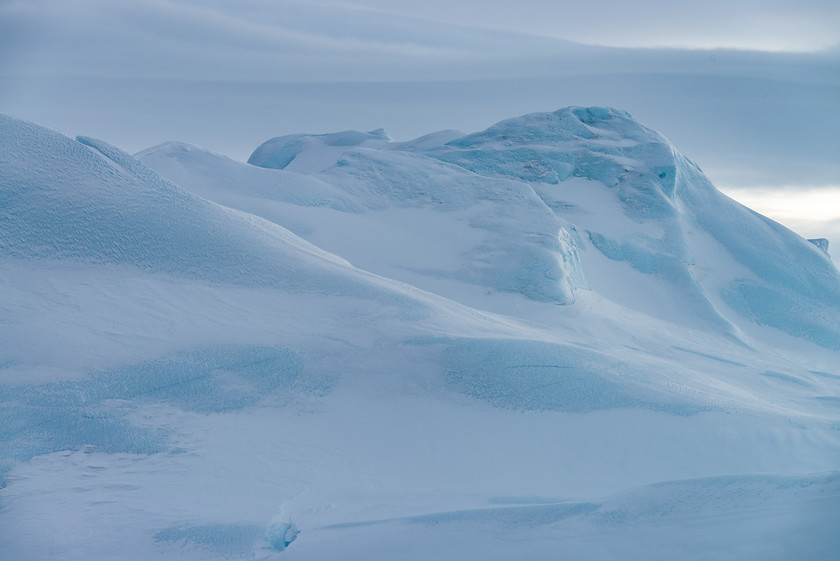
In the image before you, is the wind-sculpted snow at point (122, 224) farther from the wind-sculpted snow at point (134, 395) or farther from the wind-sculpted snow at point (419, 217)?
the wind-sculpted snow at point (419, 217)

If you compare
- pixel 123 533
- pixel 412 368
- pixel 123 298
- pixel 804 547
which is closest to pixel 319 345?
pixel 412 368

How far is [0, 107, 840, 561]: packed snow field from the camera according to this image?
744cm

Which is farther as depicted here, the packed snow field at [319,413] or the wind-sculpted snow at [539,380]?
the wind-sculpted snow at [539,380]

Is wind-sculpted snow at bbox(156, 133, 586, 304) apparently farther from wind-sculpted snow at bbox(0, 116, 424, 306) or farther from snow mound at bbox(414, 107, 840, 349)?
wind-sculpted snow at bbox(0, 116, 424, 306)

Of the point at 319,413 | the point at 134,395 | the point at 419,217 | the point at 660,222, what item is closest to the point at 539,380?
the point at 319,413

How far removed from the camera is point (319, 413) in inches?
384

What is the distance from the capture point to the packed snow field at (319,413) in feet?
24.4

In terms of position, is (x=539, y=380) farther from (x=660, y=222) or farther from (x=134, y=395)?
(x=660, y=222)

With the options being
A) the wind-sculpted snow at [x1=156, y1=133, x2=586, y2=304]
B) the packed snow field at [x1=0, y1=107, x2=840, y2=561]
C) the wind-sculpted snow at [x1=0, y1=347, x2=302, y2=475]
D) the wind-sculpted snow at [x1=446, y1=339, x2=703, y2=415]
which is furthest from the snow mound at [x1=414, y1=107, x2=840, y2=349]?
the wind-sculpted snow at [x1=0, y1=347, x2=302, y2=475]

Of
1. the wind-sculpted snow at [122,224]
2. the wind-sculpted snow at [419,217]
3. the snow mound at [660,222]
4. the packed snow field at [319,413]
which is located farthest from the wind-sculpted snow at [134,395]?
the snow mound at [660,222]

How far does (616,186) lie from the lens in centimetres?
2864

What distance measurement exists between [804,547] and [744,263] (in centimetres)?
2200

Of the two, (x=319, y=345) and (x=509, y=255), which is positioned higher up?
(x=509, y=255)

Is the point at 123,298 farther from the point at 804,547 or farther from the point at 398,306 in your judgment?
the point at 804,547
